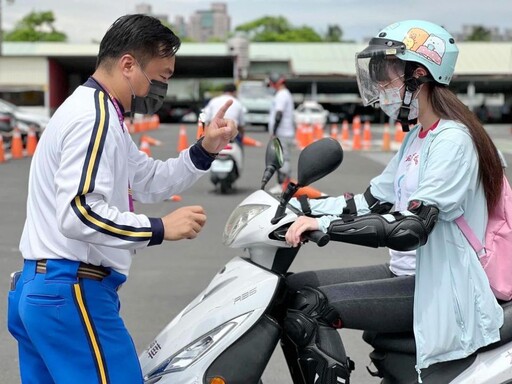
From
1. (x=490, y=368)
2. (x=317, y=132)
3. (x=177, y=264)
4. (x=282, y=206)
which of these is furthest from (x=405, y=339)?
(x=317, y=132)

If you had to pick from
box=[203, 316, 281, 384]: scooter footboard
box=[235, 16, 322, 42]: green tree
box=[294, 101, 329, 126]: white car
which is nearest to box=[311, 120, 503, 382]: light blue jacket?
box=[203, 316, 281, 384]: scooter footboard

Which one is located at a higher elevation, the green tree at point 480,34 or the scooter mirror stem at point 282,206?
the scooter mirror stem at point 282,206

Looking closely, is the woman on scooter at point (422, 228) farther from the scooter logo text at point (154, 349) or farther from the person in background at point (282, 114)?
the person in background at point (282, 114)

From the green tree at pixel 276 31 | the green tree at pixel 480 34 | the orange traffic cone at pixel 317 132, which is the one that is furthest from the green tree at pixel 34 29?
the orange traffic cone at pixel 317 132

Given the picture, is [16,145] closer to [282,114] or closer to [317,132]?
[282,114]

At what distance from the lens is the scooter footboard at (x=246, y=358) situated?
103 inches

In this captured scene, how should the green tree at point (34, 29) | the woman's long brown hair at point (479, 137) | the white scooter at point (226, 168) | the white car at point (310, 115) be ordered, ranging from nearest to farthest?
1. the woman's long brown hair at point (479, 137)
2. the white scooter at point (226, 168)
3. the white car at point (310, 115)
4. the green tree at point (34, 29)

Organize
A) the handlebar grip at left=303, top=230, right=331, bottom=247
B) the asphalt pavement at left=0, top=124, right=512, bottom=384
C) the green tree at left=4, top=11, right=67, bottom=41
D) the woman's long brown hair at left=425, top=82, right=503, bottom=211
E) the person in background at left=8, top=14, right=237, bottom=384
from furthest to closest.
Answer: the green tree at left=4, top=11, right=67, bottom=41
the asphalt pavement at left=0, top=124, right=512, bottom=384
the woman's long brown hair at left=425, top=82, right=503, bottom=211
the handlebar grip at left=303, top=230, right=331, bottom=247
the person in background at left=8, top=14, right=237, bottom=384

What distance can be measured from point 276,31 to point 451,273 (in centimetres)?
10535

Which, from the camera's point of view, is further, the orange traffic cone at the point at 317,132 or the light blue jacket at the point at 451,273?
the orange traffic cone at the point at 317,132

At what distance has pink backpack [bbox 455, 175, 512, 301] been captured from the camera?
275cm

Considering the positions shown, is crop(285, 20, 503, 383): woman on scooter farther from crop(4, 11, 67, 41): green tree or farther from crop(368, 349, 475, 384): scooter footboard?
crop(4, 11, 67, 41): green tree

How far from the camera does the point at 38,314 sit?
7.88 feet

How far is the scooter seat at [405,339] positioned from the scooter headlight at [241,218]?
73 cm
